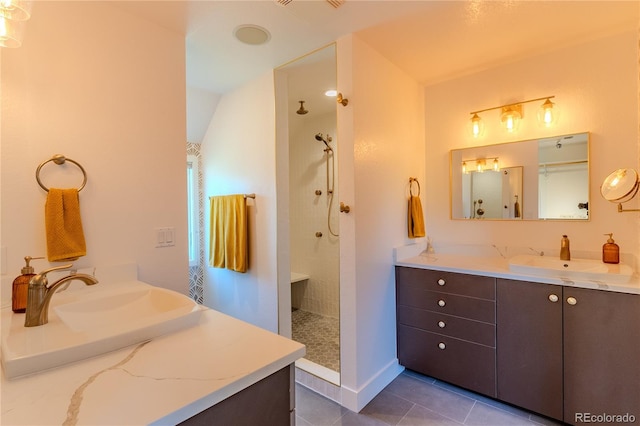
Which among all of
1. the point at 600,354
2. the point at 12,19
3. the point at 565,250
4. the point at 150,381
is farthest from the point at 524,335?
the point at 12,19

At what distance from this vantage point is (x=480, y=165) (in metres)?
2.46

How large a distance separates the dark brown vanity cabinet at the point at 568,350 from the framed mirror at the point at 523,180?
27.9 inches

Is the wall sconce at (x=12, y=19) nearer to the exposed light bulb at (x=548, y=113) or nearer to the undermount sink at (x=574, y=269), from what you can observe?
the undermount sink at (x=574, y=269)

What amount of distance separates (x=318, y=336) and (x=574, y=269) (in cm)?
215

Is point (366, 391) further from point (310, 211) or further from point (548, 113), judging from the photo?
point (548, 113)

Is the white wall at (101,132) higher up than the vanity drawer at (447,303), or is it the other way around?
the white wall at (101,132)

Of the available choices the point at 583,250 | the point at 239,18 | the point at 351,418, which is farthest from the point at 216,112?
the point at 583,250

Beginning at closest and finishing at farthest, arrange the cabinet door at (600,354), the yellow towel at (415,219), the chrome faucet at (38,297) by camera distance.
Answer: the chrome faucet at (38,297) < the cabinet door at (600,354) < the yellow towel at (415,219)

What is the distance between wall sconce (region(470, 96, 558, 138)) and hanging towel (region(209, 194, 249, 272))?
2021 millimetres

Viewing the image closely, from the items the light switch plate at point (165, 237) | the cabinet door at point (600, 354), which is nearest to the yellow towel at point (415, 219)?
the cabinet door at point (600, 354)

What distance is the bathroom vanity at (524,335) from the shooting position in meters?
1.56

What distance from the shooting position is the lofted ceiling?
64.4 inches

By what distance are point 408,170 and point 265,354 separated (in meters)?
2.08

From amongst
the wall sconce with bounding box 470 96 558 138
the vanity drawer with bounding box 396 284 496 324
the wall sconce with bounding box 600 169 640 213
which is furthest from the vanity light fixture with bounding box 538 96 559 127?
the vanity drawer with bounding box 396 284 496 324
